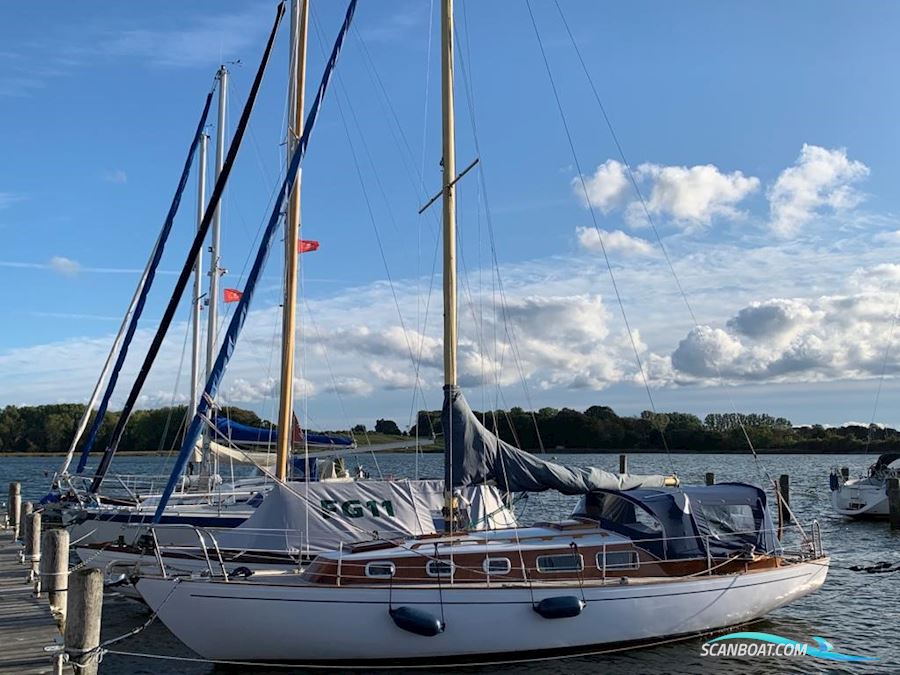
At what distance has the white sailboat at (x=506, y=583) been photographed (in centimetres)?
1318

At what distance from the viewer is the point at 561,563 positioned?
14.8 metres

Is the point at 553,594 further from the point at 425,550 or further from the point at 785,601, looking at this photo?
the point at 785,601

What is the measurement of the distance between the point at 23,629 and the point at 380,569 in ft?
18.4

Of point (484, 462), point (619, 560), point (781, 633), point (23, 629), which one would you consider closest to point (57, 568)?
point (23, 629)

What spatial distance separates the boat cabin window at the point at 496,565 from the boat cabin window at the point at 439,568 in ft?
1.98

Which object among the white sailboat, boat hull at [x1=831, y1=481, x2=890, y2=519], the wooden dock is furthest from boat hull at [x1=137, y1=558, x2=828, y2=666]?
boat hull at [x1=831, y1=481, x2=890, y2=519]

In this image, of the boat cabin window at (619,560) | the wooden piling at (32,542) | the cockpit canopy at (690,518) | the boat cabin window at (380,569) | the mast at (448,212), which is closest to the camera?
the boat cabin window at (380,569)

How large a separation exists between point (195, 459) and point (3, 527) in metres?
6.54

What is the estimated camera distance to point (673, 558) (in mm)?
15500

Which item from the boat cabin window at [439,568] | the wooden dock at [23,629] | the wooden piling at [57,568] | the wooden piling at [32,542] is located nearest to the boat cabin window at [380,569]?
the boat cabin window at [439,568]

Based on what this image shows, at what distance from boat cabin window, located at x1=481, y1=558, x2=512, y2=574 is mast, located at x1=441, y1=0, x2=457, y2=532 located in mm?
2572

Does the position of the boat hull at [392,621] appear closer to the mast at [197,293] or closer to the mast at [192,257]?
the mast at [192,257]

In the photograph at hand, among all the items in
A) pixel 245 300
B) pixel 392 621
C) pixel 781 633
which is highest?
pixel 245 300

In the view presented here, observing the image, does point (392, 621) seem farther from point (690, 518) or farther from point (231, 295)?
point (231, 295)
